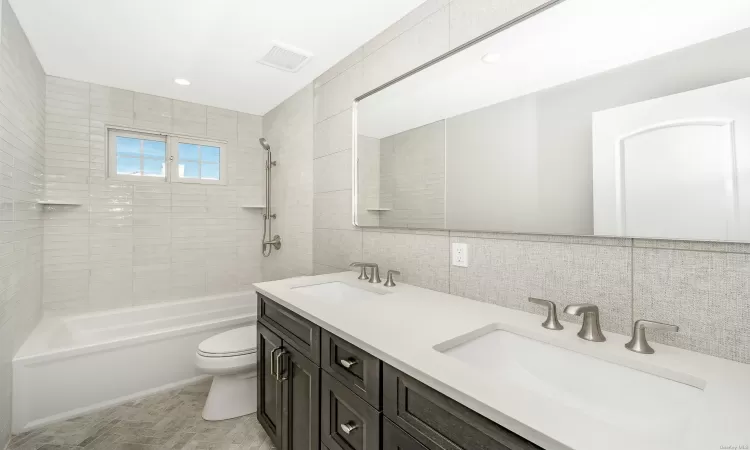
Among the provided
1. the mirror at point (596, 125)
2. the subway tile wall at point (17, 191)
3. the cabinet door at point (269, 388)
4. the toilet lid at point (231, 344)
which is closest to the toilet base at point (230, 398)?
the toilet lid at point (231, 344)

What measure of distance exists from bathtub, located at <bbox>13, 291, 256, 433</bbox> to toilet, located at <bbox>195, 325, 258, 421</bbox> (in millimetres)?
508

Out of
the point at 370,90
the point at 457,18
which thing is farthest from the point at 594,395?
the point at 370,90

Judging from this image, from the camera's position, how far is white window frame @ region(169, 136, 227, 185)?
2994 mm

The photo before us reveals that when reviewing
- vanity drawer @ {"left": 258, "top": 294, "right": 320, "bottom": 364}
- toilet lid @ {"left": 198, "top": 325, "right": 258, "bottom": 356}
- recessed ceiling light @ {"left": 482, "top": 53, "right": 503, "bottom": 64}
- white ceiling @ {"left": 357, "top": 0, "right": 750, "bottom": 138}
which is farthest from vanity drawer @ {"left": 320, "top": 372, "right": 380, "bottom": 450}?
recessed ceiling light @ {"left": 482, "top": 53, "right": 503, "bottom": 64}

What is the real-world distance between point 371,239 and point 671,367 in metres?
1.41

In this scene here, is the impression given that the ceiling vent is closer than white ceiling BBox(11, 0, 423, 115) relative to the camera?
No

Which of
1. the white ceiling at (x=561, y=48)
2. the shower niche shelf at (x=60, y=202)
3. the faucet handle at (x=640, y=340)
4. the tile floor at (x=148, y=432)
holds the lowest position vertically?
the tile floor at (x=148, y=432)

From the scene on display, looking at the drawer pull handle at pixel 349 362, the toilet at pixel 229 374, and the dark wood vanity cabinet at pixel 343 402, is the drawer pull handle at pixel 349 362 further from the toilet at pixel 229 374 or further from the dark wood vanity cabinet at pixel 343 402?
the toilet at pixel 229 374

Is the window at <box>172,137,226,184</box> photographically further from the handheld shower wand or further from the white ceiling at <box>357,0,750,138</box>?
the white ceiling at <box>357,0,750,138</box>

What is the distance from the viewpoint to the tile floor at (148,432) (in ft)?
5.78

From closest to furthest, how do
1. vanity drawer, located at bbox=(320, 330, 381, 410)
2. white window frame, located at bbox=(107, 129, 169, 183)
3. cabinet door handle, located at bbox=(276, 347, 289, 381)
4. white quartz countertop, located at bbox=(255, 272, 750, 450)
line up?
1. white quartz countertop, located at bbox=(255, 272, 750, 450)
2. vanity drawer, located at bbox=(320, 330, 381, 410)
3. cabinet door handle, located at bbox=(276, 347, 289, 381)
4. white window frame, located at bbox=(107, 129, 169, 183)

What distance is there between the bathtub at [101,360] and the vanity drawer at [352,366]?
5.85ft

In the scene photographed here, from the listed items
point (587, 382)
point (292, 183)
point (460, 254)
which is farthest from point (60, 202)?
point (587, 382)

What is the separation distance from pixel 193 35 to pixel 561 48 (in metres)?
2.01
